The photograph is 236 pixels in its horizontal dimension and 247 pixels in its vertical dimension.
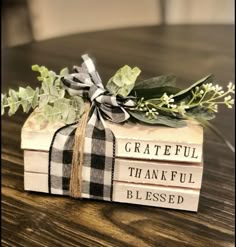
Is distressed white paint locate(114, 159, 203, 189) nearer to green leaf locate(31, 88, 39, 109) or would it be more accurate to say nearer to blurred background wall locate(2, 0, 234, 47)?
green leaf locate(31, 88, 39, 109)

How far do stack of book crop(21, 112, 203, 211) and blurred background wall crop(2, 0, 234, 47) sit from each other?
4.37ft

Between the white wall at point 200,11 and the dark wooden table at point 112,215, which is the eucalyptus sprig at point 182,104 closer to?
the dark wooden table at point 112,215

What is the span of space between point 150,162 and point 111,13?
176cm

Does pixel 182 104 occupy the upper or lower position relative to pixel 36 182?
upper

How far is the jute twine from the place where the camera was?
69cm

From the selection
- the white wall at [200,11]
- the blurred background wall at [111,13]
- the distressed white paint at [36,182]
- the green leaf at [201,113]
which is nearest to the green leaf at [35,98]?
the distressed white paint at [36,182]

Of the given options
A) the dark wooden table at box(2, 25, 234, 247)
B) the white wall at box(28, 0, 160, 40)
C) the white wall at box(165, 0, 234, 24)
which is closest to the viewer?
the dark wooden table at box(2, 25, 234, 247)

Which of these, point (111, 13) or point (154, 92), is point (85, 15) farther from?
point (154, 92)

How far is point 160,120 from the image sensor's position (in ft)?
2.29

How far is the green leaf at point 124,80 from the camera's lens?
0.70 m

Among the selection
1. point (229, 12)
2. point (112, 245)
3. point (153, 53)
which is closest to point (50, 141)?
point (112, 245)

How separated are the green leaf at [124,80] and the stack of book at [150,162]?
50 millimetres

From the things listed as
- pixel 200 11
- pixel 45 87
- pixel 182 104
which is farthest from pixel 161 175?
pixel 200 11

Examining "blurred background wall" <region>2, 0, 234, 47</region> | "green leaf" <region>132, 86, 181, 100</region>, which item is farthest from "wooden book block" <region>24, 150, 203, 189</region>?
"blurred background wall" <region>2, 0, 234, 47</region>
